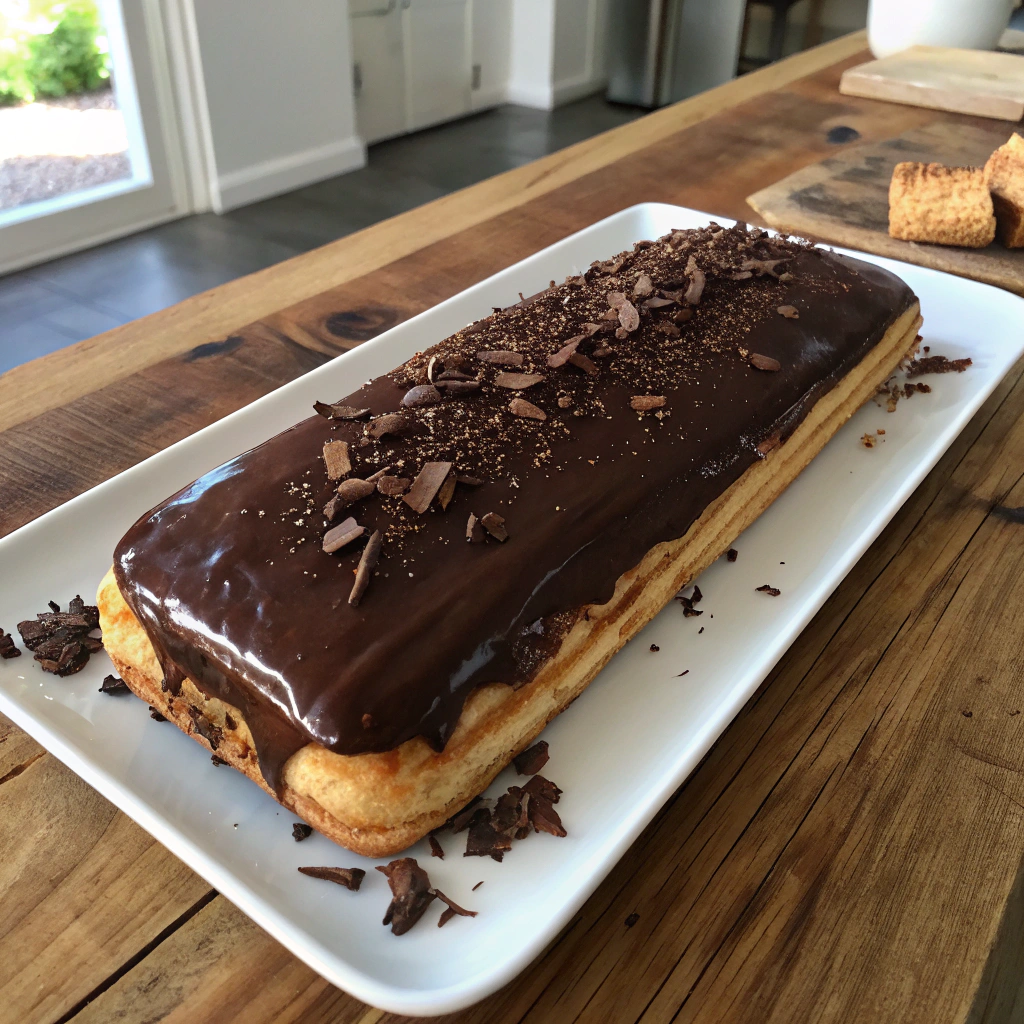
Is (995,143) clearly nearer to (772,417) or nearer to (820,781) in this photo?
(772,417)

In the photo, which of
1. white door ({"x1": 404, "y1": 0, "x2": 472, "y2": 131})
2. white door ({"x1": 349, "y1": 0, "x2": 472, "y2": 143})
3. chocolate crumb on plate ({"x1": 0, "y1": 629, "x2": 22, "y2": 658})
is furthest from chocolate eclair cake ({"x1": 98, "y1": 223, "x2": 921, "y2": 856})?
white door ({"x1": 404, "y1": 0, "x2": 472, "y2": 131})

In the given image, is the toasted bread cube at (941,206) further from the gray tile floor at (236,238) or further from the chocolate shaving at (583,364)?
the gray tile floor at (236,238)

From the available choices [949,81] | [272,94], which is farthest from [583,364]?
[272,94]

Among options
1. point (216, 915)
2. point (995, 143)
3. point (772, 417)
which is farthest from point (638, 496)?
point (995, 143)

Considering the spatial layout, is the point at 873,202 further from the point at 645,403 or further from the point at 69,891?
the point at 69,891

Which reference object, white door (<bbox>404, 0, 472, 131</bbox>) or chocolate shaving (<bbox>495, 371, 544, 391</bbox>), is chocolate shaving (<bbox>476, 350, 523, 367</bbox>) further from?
white door (<bbox>404, 0, 472, 131</bbox>)

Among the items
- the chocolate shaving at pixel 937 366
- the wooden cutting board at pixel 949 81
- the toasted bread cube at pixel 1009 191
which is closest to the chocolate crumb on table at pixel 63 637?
the chocolate shaving at pixel 937 366
